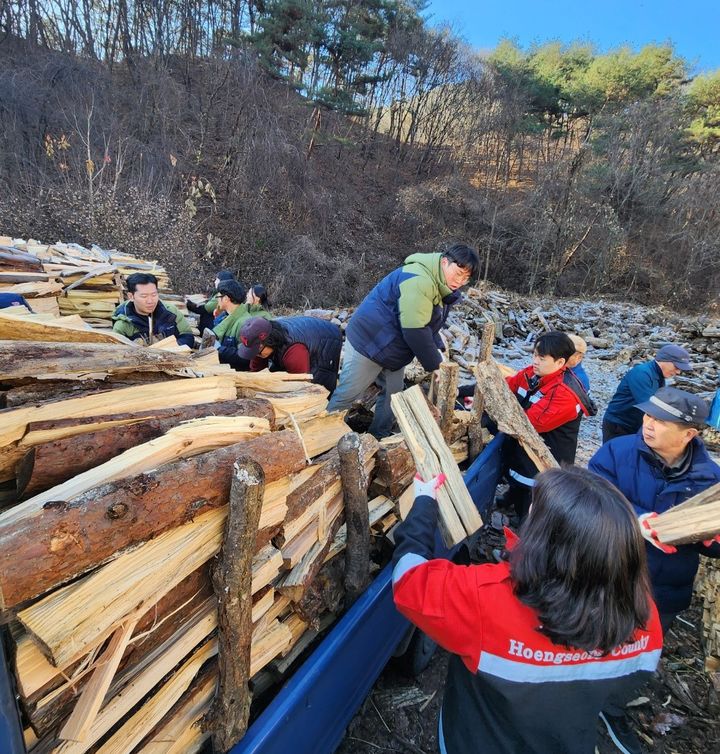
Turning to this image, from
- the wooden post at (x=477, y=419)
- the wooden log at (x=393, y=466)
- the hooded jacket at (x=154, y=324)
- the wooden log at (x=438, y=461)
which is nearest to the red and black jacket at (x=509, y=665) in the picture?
the wooden log at (x=438, y=461)

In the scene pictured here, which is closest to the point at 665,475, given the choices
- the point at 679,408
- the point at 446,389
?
the point at 679,408

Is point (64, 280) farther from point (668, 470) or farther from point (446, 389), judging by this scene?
point (668, 470)

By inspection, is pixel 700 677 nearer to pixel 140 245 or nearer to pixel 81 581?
pixel 81 581

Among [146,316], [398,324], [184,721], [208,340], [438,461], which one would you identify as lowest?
[184,721]

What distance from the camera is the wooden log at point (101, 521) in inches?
42.3

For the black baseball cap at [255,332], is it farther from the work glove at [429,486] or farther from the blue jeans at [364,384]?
the work glove at [429,486]

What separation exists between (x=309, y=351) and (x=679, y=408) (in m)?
2.64

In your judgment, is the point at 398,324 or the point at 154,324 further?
the point at 154,324

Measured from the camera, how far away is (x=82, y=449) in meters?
1.51

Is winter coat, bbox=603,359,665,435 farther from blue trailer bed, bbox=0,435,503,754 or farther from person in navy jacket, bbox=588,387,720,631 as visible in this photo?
blue trailer bed, bbox=0,435,503,754

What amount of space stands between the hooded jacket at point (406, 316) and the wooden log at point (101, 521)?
2197mm

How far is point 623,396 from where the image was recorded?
4.07m

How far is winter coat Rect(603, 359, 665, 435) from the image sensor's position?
385cm

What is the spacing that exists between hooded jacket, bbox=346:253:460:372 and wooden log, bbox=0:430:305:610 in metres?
2.20
